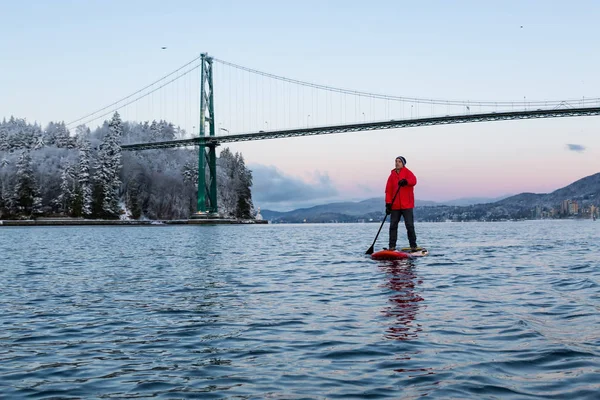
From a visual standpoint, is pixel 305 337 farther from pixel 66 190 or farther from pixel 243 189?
pixel 243 189

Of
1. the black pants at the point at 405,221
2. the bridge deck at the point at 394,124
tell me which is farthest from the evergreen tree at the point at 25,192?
the black pants at the point at 405,221

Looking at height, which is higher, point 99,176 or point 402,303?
point 99,176

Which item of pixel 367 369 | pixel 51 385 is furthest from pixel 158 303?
pixel 367 369

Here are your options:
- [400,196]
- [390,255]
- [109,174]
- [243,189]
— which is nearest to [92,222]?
[109,174]

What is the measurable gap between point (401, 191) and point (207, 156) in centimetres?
7361

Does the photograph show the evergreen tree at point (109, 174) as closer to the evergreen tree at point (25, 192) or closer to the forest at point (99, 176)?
the forest at point (99, 176)

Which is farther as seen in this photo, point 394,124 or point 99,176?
point 99,176

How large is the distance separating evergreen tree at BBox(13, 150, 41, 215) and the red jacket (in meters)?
83.8

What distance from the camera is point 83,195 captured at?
92438 millimetres

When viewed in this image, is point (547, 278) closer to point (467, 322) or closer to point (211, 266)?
point (467, 322)

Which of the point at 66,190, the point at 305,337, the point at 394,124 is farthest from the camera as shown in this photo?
the point at 66,190

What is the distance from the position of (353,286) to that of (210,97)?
84.8 metres

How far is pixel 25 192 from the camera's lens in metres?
88.9

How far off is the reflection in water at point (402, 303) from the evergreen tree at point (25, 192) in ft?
283
